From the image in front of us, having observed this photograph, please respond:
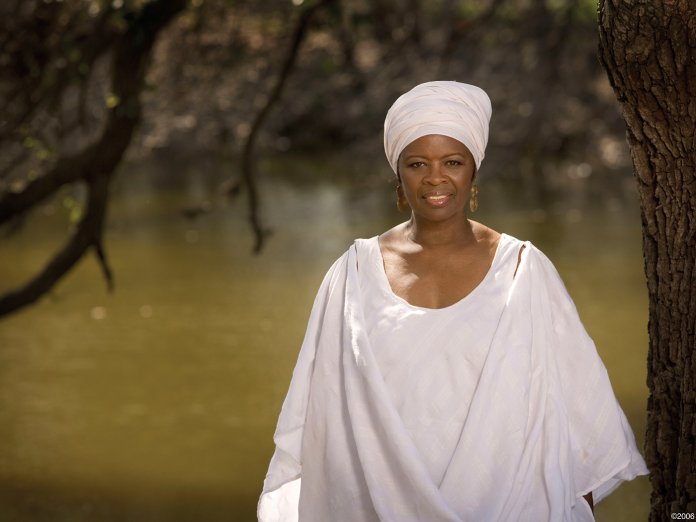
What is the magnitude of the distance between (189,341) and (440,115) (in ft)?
19.6

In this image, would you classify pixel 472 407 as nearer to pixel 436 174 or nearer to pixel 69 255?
pixel 436 174

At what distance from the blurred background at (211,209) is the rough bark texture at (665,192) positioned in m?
2.46

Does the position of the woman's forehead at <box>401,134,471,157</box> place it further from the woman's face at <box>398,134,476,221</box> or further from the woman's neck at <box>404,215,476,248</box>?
the woman's neck at <box>404,215,476,248</box>

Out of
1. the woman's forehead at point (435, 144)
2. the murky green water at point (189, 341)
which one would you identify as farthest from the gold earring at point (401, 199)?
the murky green water at point (189, 341)

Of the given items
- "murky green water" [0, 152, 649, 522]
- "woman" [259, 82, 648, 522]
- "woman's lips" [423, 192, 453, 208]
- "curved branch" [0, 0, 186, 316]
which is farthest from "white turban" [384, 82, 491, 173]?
"curved branch" [0, 0, 186, 316]

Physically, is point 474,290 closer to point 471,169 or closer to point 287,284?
point 471,169

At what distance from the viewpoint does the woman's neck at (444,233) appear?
Result: 3.24 m

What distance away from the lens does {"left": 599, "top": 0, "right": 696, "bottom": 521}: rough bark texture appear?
3299 mm

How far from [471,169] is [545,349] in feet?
1.60

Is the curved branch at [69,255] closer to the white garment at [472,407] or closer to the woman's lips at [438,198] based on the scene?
the white garment at [472,407]

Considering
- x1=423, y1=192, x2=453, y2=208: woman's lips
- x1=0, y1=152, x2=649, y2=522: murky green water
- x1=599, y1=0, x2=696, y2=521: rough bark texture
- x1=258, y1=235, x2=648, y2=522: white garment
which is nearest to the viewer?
x1=258, y1=235, x2=648, y2=522: white garment

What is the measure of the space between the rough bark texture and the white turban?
46cm

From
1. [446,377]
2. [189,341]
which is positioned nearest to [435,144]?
[446,377]

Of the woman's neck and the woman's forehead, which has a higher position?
the woman's forehead
